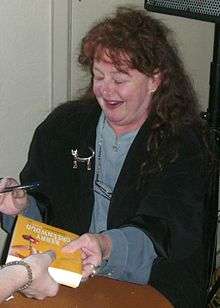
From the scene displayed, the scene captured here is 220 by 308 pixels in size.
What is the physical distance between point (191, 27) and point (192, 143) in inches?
33.0

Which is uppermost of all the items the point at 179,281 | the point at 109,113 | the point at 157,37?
the point at 157,37

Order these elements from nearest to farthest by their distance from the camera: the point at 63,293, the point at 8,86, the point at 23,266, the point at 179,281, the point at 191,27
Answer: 1. the point at 23,266
2. the point at 63,293
3. the point at 179,281
4. the point at 8,86
5. the point at 191,27

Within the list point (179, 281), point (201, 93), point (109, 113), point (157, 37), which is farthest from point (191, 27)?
point (179, 281)

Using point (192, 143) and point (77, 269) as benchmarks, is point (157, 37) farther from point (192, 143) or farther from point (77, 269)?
point (77, 269)

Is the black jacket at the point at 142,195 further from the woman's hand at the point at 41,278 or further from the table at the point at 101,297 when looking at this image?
the woman's hand at the point at 41,278

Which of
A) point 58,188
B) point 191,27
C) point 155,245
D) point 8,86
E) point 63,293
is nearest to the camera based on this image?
point 63,293

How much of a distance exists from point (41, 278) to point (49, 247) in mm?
79

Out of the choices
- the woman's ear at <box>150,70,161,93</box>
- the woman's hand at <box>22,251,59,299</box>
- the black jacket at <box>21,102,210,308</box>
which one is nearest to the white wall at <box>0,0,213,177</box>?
the black jacket at <box>21,102,210,308</box>

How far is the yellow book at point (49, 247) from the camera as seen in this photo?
3.67ft

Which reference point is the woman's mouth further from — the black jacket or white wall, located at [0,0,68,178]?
white wall, located at [0,0,68,178]

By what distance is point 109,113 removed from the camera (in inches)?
59.1

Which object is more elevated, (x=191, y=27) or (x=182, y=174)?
(x=191, y=27)

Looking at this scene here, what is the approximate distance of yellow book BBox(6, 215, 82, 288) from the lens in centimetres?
112

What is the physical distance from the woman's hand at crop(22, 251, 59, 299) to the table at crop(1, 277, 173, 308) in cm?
6
